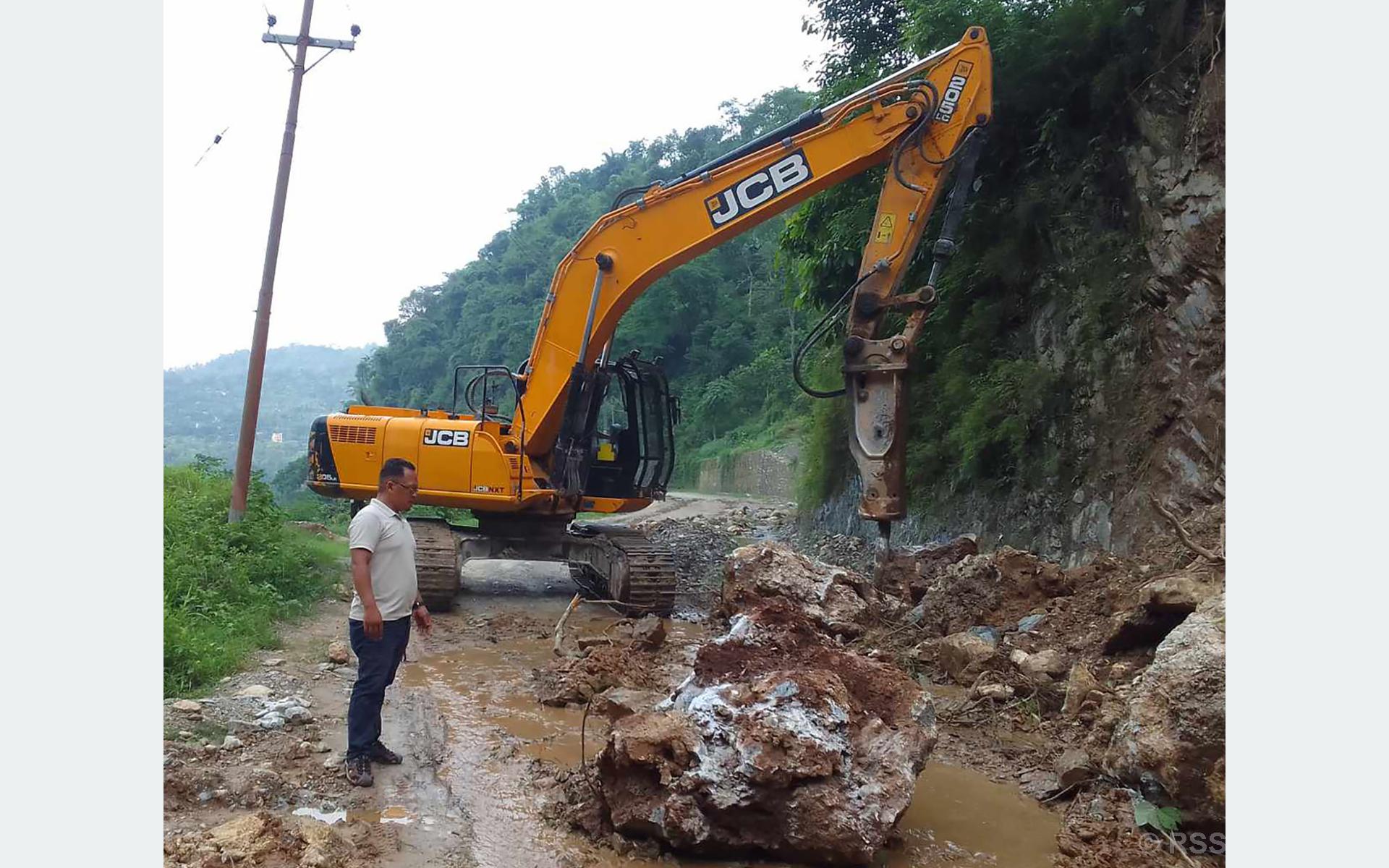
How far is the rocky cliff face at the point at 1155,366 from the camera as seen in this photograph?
23.7 ft

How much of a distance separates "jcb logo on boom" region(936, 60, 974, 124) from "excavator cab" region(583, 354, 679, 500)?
3597 mm

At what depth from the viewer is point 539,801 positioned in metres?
4.08

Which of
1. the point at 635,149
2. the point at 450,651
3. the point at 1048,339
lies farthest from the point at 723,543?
the point at 635,149

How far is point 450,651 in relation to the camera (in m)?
7.33

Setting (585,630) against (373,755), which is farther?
(585,630)

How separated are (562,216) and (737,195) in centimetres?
5808

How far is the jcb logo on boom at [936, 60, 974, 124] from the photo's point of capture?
7.74 meters

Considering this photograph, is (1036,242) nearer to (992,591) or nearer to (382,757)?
(992,591)

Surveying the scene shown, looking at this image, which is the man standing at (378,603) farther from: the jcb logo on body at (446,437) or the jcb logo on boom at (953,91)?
the jcb logo on boom at (953,91)

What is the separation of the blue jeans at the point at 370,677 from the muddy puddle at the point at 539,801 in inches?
16.5

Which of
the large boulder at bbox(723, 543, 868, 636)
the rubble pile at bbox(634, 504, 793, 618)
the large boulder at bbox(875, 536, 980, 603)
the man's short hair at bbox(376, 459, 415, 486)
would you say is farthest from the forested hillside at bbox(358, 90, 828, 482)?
the man's short hair at bbox(376, 459, 415, 486)

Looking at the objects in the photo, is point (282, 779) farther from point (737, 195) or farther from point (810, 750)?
point (737, 195)

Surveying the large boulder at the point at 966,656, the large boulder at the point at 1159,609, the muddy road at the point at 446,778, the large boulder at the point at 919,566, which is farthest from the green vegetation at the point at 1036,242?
the muddy road at the point at 446,778

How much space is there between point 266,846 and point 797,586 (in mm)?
4499
